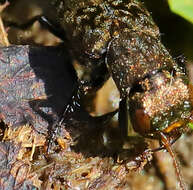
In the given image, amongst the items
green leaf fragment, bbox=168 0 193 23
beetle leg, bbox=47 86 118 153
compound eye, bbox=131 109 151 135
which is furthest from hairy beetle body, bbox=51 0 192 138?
beetle leg, bbox=47 86 118 153

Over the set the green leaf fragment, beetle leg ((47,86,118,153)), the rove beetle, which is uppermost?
the green leaf fragment

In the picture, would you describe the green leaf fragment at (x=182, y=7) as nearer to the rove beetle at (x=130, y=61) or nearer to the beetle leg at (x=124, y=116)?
the rove beetle at (x=130, y=61)

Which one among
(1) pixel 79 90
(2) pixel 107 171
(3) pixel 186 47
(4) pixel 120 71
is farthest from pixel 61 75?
(3) pixel 186 47

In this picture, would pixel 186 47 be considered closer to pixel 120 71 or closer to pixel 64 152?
pixel 120 71

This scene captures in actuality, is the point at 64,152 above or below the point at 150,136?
below

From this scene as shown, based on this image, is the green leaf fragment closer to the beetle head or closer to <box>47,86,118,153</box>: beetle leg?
the beetle head
